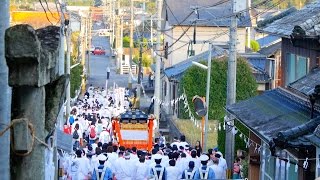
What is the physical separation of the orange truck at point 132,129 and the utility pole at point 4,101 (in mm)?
21093

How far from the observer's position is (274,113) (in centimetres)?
1527

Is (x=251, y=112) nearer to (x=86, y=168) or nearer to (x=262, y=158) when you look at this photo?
(x=262, y=158)

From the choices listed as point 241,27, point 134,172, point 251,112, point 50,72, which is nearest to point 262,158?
point 251,112

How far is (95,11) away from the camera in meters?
106

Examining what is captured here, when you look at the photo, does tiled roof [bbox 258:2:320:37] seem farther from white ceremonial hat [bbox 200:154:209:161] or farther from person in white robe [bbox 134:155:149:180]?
person in white robe [bbox 134:155:149:180]

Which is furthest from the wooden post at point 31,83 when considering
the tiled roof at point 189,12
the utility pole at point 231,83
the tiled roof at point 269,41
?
the tiled roof at point 189,12

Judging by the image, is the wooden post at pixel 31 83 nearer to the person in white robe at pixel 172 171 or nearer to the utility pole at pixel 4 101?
the utility pole at pixel 4 101

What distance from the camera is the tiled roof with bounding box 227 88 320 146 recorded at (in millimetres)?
13075

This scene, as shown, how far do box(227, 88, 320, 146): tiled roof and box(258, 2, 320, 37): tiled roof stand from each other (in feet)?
4.35

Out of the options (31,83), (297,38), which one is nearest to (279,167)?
(297,38)

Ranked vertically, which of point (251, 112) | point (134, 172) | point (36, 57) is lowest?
point (134, 172)

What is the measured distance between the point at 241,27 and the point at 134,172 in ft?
92.7

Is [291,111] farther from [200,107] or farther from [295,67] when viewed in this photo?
[200,107]

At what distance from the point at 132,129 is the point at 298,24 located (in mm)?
12552
